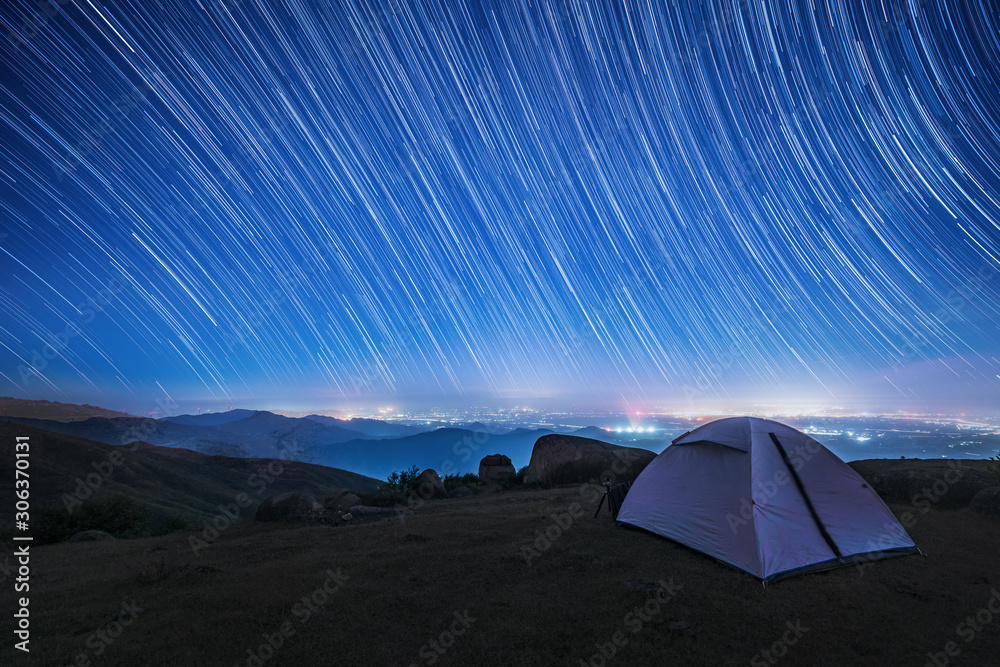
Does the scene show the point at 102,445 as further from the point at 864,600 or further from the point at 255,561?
the point at 864,600

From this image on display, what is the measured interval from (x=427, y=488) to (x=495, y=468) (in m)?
9.44

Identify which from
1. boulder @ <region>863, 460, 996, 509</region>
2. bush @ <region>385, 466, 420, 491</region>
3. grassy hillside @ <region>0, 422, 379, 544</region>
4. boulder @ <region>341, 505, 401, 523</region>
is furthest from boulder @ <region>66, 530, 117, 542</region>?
boulder @ <region>863, 460, 996, 509</region>

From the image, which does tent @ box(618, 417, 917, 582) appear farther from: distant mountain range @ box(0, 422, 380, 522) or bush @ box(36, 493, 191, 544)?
distant mountain range @ box(0, 422, 380, 522)

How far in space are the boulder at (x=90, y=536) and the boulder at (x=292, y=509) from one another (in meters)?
4.83

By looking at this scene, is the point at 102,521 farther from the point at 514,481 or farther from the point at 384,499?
the point at 514,481

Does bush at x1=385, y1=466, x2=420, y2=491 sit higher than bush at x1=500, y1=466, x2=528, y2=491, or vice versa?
bush at x1=385, y1=466, x2=420, y2=491

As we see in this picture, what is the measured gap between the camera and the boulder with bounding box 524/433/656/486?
24812mm

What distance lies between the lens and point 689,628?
251 inches

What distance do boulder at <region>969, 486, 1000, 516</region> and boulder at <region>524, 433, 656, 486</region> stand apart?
13.4 metres

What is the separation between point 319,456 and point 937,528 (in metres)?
202

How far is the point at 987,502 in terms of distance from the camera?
41.7 feet

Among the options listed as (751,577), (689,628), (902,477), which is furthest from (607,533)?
(902,477)

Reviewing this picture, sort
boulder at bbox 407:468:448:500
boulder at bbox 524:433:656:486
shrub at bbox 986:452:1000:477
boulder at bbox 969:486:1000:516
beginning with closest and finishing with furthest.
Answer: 1. boulder at bbox 969:486:1000:516
2. shrub at bbox 986:452:1000:477
3. boulder at bbox 407:468:448:500
4. boulder at bbox 524:433:656:486

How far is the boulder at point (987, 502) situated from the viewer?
12.4 metres
